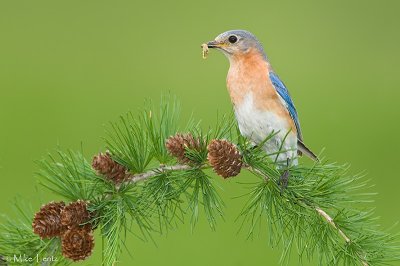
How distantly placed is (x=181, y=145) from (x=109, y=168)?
0.77 ft

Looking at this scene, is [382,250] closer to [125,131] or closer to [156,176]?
[156,176]

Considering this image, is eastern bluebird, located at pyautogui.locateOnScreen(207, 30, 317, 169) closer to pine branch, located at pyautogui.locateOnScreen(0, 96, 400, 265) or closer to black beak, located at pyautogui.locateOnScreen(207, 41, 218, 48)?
black beak, located at pyautogui.locateOnScreen(207, 41, 218, 48)

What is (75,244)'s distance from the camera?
1916 mm

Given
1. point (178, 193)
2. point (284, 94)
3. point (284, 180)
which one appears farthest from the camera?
point (284, 94)

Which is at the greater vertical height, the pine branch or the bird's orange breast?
the bird's orange breast

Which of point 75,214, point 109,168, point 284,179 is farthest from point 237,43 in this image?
point 75,214

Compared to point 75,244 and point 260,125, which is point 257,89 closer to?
point 260,125

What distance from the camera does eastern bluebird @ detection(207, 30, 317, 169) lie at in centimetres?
318

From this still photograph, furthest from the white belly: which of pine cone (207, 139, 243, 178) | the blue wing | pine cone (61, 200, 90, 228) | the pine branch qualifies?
pine cone (61, 200, 90, 228)

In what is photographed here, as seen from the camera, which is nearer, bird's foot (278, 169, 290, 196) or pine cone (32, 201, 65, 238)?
pine cone (32, 201, 65, 238)

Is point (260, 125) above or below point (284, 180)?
above

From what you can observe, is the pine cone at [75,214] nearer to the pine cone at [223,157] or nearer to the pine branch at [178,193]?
the pine branch at [178,193]

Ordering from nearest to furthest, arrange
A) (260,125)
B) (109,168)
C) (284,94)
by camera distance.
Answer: (109,168)
(260,125)
(284,94)

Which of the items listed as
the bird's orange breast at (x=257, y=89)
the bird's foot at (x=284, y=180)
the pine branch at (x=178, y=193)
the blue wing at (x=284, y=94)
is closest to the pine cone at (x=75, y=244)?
the pine branch at (x=178, y=193)
